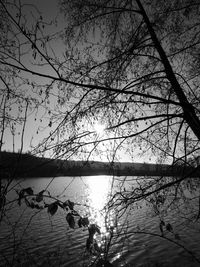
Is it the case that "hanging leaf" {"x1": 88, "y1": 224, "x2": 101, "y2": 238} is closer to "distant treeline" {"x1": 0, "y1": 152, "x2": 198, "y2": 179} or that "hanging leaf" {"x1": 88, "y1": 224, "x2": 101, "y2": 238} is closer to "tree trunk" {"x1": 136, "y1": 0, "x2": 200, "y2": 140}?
"distant treeline" {"x1": 0, "y1": 152, "x2": 198, "y2": 179}

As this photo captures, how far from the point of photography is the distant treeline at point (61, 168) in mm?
2109

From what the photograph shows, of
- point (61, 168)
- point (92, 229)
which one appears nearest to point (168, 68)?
point (61, 168)

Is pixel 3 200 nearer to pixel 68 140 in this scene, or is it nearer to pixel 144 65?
pixel 68 140

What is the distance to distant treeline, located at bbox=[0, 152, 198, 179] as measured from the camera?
2.11m

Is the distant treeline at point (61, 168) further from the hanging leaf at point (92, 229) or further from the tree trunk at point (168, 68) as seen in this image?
the tree trunk at point (168, 68)

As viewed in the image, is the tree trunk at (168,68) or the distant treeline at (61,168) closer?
the distant treeline at (61,168)

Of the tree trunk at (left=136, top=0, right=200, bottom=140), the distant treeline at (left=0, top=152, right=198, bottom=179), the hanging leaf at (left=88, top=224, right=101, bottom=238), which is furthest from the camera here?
the tree trunk at (left=136, top=0, right=200, bottom=140)

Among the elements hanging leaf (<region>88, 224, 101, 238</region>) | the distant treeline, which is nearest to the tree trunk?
the distant treeline

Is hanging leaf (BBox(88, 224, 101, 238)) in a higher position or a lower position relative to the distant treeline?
lower

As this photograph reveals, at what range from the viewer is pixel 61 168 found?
2891mm

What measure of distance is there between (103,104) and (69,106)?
584mm

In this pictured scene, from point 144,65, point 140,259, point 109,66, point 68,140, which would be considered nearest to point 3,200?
point 68,140

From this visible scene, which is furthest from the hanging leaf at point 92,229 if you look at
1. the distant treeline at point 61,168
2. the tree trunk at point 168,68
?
the tree trunk at point 168,68

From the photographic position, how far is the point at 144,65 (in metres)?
4.74
